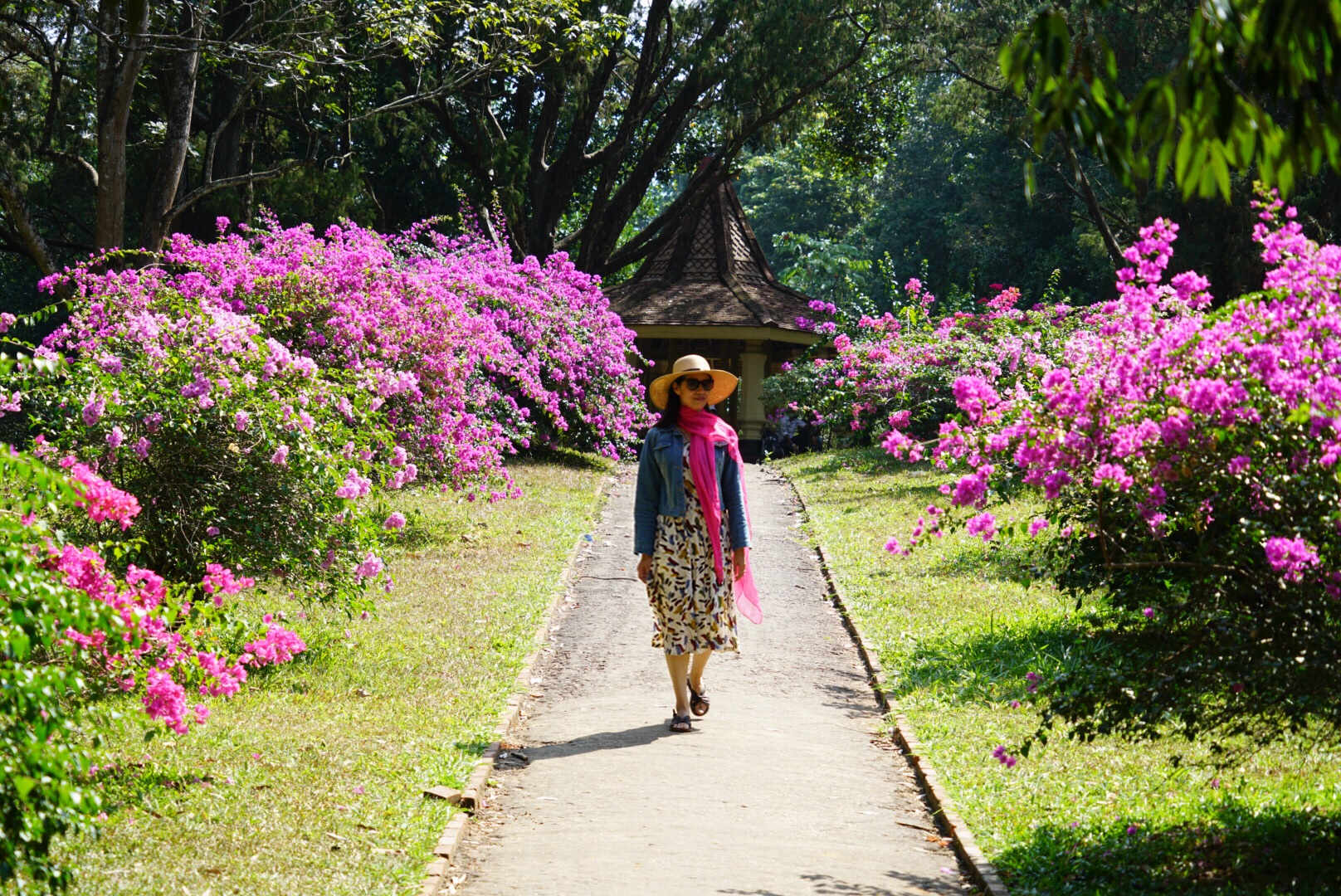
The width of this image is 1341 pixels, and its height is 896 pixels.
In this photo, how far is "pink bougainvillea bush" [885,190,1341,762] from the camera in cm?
477

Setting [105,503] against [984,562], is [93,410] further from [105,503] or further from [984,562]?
[984,562]

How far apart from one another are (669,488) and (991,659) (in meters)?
3.05

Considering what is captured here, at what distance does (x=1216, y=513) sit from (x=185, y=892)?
407 cm

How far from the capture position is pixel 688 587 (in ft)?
23.5

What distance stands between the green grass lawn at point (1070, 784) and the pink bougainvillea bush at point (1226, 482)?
1.38 ft

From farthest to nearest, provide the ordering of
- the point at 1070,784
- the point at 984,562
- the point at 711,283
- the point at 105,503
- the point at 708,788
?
the point at 711,283, the point at 984,562, the point at 1070,784, the point at 708,788, the point at 105,503

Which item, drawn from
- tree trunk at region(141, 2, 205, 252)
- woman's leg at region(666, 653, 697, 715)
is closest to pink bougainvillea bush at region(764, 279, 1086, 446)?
tree trunk at region(141, 2, 205, 252)

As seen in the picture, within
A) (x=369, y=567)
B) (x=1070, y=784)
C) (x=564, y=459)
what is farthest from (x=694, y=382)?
(x=564, y=459)


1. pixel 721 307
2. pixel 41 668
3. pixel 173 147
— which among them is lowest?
pixel 41 668

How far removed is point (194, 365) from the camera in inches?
329

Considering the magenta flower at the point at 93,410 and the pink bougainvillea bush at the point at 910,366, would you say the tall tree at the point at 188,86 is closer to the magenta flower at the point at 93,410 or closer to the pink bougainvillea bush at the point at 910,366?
the magenta flower at the point at 93,410

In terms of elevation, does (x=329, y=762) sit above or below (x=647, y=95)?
below

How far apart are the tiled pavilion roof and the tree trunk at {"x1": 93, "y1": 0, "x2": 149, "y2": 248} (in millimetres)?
12811

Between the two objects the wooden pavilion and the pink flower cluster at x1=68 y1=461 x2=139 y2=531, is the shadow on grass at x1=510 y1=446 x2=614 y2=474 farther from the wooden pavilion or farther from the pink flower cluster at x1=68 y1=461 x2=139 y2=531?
the pink flower cluster at x1=68 y1=461 x2=139 y2=531
